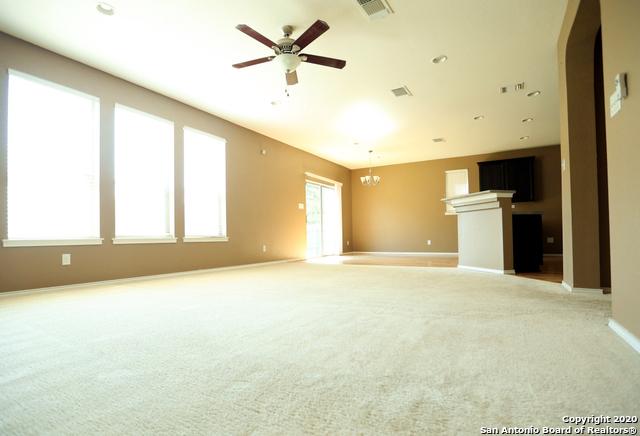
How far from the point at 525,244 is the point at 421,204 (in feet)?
16.4

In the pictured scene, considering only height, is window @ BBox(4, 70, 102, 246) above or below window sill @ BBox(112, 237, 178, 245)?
above

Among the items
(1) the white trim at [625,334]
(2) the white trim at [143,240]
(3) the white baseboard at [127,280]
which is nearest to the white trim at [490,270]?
(1) the white trim at [625,334]

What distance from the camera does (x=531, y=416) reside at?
102cm

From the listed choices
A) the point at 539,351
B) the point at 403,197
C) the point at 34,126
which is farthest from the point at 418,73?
the point at 403,197

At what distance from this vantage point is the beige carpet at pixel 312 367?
103 centimetres

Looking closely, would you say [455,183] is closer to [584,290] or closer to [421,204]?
[421,204]

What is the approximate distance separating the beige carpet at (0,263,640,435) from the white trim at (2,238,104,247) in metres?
1.14

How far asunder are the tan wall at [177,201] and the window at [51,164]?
0.09 meters

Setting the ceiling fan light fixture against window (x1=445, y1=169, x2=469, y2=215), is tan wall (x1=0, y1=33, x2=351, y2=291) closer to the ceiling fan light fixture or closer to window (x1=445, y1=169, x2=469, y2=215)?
the ceiling fan light fixture

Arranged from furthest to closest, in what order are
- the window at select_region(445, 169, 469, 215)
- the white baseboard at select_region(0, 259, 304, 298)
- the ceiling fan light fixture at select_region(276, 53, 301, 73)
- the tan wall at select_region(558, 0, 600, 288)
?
the window at select_region(445, 169, 469, 215), the white baseboard at select_region(0, 259, 304, 298), the ceiling fan light fixture at select_region(276, 53, 301, 73), the tan wall at select_region(558, 0, 600, 288)

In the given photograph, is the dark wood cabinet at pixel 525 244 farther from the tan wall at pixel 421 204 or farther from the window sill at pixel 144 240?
the window sill at pixel 144 240

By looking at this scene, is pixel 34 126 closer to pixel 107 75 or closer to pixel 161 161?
pixel 107 75

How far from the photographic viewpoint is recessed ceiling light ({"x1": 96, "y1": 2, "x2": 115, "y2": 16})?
3119 mm

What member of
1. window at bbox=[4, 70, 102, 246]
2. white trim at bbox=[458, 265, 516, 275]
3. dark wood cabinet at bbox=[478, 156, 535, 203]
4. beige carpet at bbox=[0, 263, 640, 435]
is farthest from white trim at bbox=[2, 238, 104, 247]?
dark wood cabinet at bbox=[478, 156, 535, 203]
